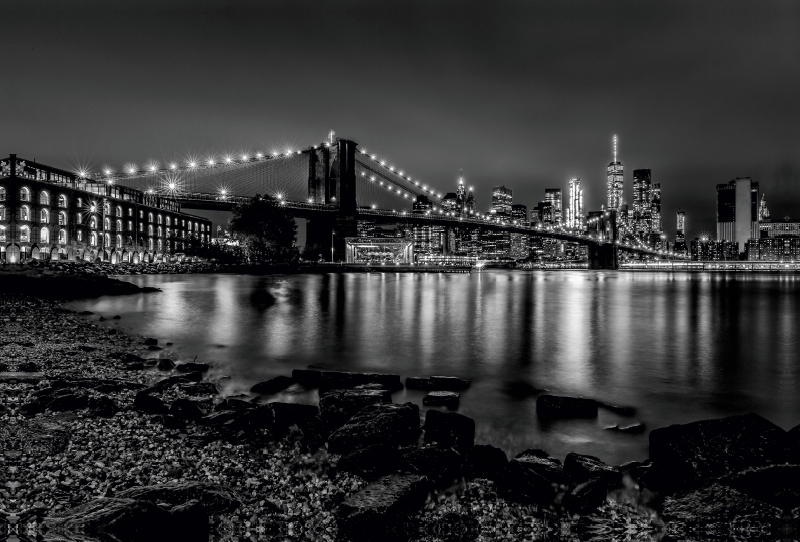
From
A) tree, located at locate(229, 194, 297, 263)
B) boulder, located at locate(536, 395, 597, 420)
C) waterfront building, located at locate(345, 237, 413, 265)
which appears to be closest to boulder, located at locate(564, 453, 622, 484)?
boulder, located at locate(536, 395, 597, 420)

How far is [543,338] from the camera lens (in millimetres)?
12859

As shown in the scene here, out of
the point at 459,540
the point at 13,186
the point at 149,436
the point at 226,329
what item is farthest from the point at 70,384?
the point at 13,186

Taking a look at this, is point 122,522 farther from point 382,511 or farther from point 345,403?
point 345,403

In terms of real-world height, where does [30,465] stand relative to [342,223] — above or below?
below

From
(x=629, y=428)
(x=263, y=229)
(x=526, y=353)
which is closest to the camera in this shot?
(x=629, y=428)

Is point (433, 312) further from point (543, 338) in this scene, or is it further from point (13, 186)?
point (13, 186)

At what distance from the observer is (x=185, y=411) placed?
4758 millimetres

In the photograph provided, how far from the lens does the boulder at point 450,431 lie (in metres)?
4.44

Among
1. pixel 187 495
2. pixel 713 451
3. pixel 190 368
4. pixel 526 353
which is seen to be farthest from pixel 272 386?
pixel 526 353

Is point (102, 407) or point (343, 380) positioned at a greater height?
point (102, 407)

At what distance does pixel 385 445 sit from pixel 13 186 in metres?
62.3

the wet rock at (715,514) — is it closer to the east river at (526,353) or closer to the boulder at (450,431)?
the east river at (526,353)

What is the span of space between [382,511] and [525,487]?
107 cm

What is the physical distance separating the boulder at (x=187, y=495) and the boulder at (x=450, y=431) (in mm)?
1897
